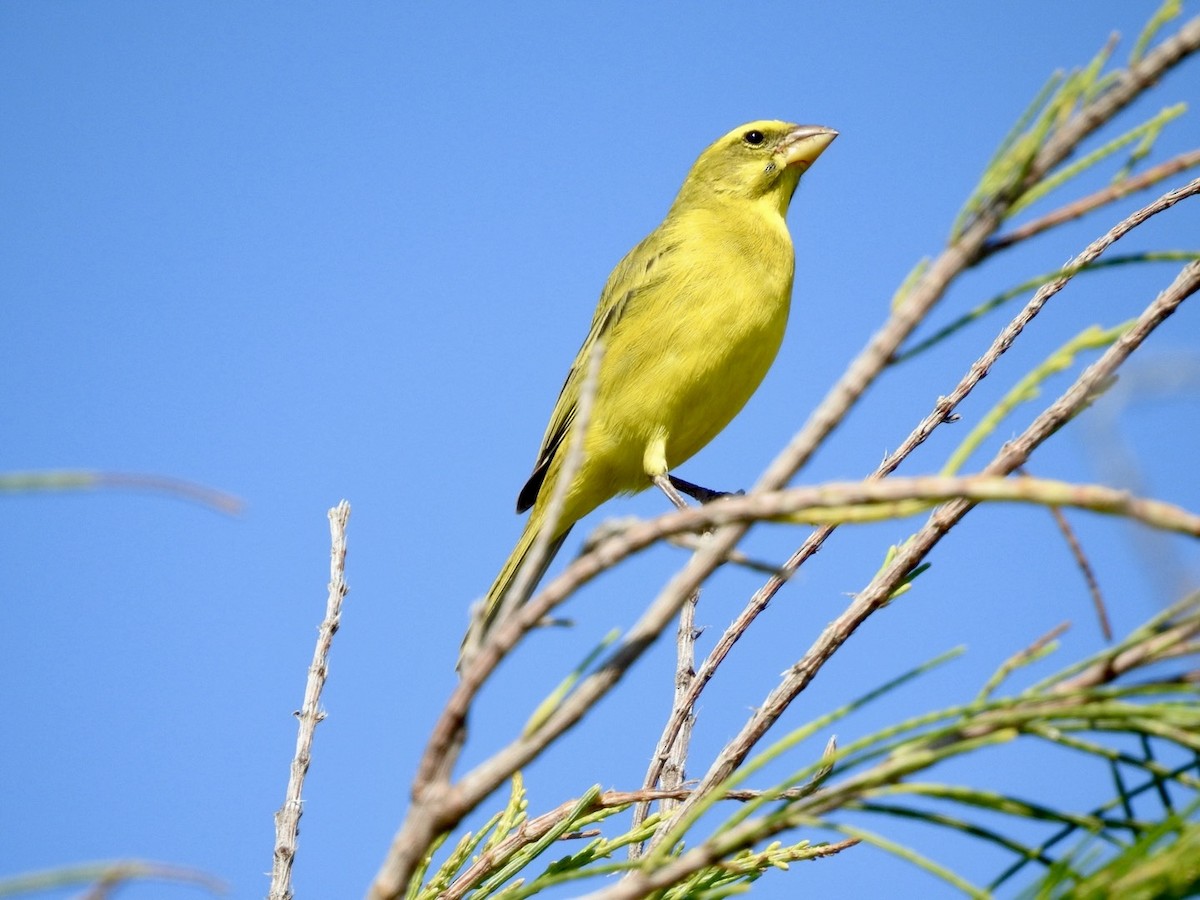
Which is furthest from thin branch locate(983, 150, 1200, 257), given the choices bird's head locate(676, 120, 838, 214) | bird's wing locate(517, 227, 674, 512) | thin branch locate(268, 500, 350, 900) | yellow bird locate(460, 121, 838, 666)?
bird's head locate(676, 120, 838, 214)

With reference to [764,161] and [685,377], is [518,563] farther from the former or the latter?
[764,161]

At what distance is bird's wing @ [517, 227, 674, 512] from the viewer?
5.19 metres

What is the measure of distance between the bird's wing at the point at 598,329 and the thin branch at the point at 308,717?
269 cm

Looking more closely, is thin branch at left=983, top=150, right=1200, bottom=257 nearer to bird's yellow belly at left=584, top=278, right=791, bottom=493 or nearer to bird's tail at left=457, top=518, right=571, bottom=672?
bird's tail at left=457, top=518, right=571, bottom=672

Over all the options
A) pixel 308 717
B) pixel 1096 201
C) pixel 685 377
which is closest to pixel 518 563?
pixel 685 377

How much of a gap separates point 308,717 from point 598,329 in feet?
11.0

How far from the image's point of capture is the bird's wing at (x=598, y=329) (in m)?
5.19

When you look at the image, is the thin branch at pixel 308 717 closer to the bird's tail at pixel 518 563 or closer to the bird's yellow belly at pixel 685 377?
the bird's tail at pixel 518 563

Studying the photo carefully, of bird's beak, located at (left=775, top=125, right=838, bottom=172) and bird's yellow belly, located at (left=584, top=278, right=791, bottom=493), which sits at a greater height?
bird's beak, located at (left=775, top=125, right=838, bottom=172)

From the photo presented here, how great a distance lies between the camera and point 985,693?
1.11m

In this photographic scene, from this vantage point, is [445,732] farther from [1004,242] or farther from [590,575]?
[1004,242]

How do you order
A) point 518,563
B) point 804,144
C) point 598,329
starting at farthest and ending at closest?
point 804,144
point 598,329
point 518,563

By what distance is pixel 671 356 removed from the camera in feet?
15.5

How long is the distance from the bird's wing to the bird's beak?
2.49 feet
